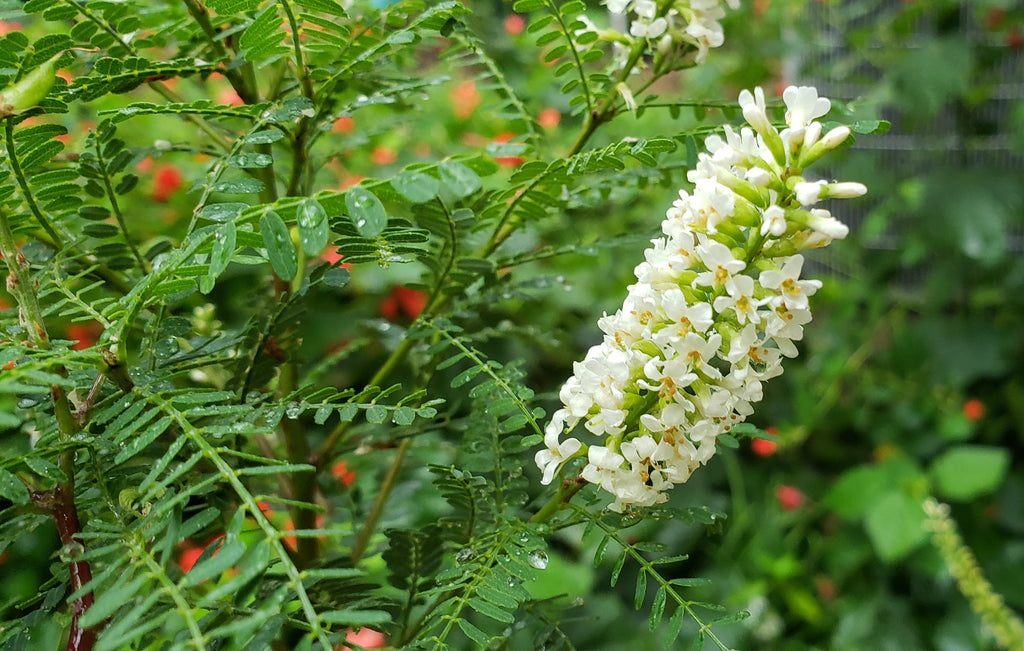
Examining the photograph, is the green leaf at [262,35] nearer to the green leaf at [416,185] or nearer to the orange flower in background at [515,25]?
the green leaf at [416,185]

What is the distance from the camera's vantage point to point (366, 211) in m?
0.30

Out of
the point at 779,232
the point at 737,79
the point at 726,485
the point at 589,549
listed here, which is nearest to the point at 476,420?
the point at 779,232

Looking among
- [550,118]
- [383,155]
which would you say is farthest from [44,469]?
[550,118]

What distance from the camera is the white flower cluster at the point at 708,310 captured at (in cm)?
33

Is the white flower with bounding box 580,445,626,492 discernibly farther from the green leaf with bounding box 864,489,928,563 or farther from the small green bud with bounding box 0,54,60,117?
the green leaf with bounding box 864,489,928,563

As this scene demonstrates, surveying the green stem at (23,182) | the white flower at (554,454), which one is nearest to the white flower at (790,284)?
the white flower at (554,454)

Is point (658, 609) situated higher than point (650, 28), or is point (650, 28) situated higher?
point (650, 28)

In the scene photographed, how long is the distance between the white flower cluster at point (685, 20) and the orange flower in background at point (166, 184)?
940 millimetres

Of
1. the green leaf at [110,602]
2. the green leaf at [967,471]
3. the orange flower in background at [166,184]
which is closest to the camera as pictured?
the green leaf at [110,602]

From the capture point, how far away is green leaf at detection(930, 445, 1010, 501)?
1371 mm

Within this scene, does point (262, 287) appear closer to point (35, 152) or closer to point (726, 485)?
point (35, 152)

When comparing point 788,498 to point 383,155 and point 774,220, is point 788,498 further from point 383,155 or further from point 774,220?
point 774,220

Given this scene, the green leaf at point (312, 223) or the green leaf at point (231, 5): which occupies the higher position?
the green leaf at point (231, 5)

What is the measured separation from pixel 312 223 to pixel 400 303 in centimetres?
102
